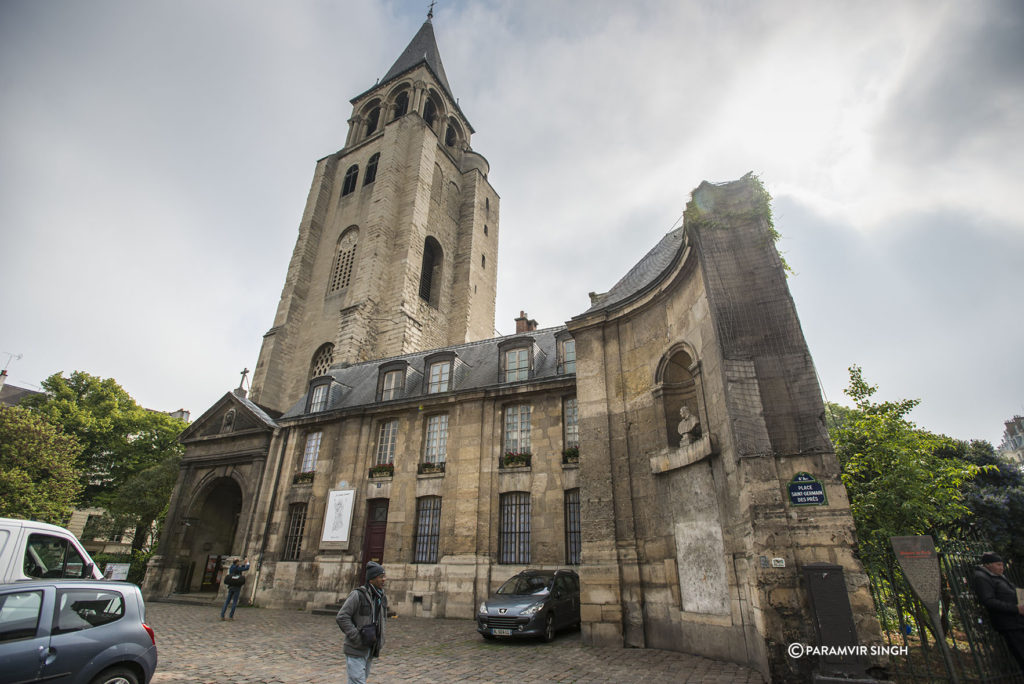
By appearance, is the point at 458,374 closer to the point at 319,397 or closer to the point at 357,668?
the point at 319,397

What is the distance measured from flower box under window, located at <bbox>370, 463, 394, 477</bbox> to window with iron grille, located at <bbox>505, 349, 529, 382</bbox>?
4631mm

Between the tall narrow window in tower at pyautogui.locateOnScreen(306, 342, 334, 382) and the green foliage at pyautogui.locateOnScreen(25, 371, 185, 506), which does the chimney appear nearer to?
the tall narrow window in tower at pyautogui.locateOnScreen(306, 342, 334, 382)

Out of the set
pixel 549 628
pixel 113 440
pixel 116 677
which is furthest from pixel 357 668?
pixel 113 440

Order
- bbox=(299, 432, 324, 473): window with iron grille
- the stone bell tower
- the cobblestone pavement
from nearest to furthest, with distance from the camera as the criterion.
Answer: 1. the cobblestone pavement
2. bbox=(299, 432, 324, 473): window with iron grille
3. the stone bell tower

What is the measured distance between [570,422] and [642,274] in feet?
15.7

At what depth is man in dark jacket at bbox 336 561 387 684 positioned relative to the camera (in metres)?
4.57

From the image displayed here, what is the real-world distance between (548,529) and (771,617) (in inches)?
300

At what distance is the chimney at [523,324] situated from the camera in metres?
20.0

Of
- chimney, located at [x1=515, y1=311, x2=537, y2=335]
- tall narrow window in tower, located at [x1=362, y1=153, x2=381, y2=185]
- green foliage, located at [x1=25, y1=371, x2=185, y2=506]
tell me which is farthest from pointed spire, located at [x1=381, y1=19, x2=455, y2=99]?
green foliage, located at [x1=25, y1=371, x2=185, y2=506]

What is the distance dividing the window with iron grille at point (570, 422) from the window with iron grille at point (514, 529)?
1.86 metres

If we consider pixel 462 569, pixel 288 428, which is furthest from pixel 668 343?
pixel 288 428

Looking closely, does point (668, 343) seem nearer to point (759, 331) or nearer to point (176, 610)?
point (759, 331)

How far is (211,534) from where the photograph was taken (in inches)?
804

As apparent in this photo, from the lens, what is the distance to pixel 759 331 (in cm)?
721
